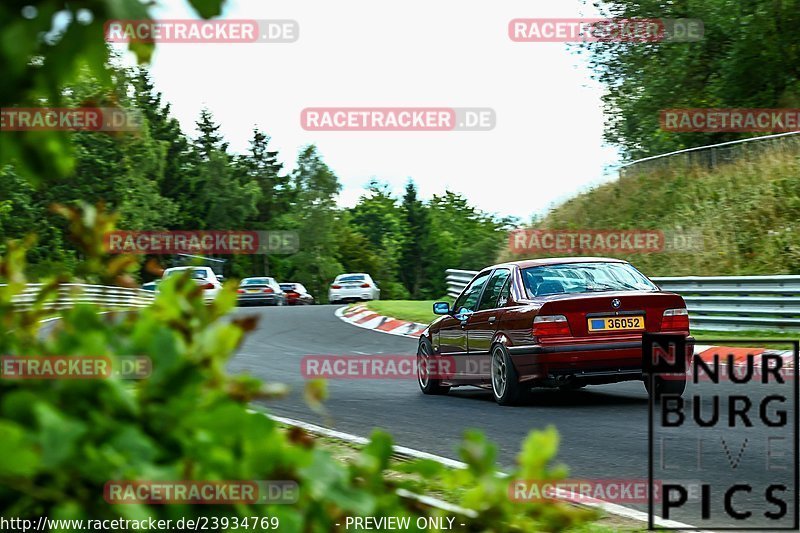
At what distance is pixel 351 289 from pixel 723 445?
41502 millimetres

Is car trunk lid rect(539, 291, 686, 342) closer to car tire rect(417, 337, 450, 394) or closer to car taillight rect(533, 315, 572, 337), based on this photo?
car taillight rect(533, 315, 572, 337)

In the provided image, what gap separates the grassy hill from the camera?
24359 millimetres

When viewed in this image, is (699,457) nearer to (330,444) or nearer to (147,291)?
(330,444)

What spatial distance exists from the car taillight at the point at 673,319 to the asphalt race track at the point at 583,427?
2.57 ft

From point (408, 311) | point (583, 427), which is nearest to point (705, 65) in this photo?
point (408, 311)

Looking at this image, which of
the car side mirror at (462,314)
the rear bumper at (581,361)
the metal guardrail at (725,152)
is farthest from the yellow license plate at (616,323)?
the metal guardrail at (725,152)

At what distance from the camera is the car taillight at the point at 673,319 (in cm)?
1108

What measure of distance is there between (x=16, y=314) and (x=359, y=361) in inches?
597

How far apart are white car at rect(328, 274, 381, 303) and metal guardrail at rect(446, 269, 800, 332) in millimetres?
28984

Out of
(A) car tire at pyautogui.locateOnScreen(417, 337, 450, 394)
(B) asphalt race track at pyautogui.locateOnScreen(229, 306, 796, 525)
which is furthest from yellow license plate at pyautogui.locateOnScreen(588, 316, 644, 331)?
(A) car tire at pyautogui.locateOnScreen(417, 337, 450, 394)

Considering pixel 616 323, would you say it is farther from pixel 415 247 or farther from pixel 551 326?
pixel 415 247

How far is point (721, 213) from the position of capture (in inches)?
1073

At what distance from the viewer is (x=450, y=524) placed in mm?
2227

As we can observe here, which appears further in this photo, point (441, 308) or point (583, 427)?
point (441, 308)
